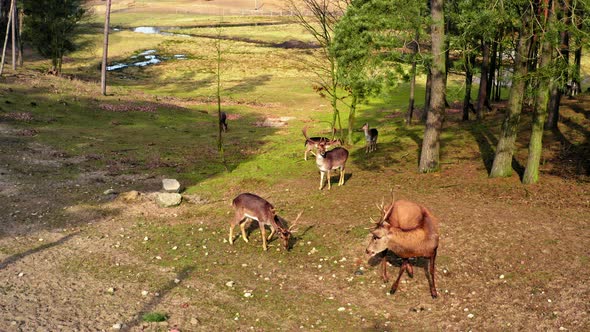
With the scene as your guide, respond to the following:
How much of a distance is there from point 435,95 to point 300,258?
12223 mm

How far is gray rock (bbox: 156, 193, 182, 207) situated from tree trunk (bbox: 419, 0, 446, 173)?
11810 mm

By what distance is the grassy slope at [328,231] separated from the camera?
561 inches

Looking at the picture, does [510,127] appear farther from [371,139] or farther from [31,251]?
[31,251]

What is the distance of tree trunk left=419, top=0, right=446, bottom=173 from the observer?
2533 centimetres

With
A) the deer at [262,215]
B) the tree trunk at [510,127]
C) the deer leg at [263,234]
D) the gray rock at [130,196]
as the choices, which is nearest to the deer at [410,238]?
the deer at [262,215]

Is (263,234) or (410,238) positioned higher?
(410,238)

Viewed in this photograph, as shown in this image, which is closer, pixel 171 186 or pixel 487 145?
pixel 171 186

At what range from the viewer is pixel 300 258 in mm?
18031

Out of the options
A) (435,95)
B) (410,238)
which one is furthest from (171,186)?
(410,238)

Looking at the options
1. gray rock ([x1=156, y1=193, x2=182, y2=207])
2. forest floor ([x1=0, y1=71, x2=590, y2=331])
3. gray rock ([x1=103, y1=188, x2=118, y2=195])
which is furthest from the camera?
gray rock ([x1=103, y1=188, x2=118, y2=195])

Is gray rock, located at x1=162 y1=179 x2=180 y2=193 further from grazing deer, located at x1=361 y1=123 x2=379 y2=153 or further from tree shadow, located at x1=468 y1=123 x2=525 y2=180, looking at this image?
tree shadow, located at x1=468 y1=123 x2=525 y2=180

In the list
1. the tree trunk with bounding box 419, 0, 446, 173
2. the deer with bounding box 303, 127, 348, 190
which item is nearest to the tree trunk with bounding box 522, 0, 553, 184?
the tree trunk with bounding box 419, 0, 446, 173

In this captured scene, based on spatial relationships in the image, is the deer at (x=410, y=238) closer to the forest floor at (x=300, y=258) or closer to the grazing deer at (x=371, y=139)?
the forest floor at (x=300, y=258)

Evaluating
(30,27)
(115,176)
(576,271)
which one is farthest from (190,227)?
(30,27)
